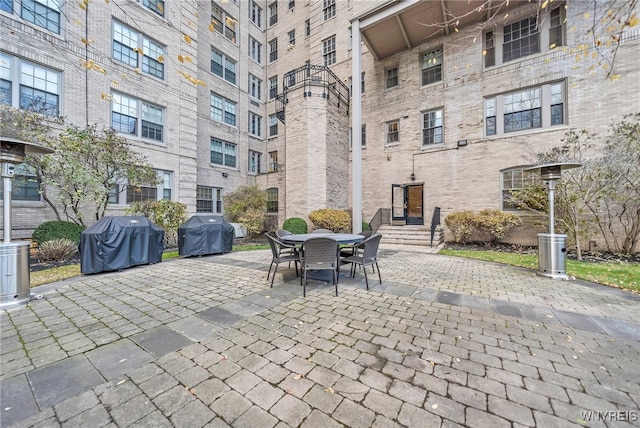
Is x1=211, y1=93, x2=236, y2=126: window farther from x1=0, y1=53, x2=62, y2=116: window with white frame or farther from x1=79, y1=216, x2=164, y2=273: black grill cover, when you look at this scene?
x1=79, y1=216, x2=164, y2=273: black grill cover

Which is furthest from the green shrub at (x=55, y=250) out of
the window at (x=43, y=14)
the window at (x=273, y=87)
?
the window at (x=273, y=87)

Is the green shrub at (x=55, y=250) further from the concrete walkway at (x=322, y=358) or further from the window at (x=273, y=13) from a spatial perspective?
the window at (x=273, y=13)

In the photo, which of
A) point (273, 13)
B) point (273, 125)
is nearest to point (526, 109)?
point (273, 125)

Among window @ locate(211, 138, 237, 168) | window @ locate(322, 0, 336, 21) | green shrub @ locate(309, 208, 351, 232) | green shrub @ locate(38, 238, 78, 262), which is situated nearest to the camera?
green shrub @ locate(38, 238, 78, 262)

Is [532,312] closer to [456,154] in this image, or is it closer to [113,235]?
[113,235]

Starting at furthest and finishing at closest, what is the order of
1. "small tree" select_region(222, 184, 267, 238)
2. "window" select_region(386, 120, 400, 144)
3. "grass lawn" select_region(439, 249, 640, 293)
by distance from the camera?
"window" select_region(386, 120, 400, 144)
"small tree" select_region(222, 184, 267, 238)
"grass lawn" select_region(439, 249, 640, 293)

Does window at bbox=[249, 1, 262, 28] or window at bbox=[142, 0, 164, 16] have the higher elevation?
window at bbox=[249, 1, 262, 28]

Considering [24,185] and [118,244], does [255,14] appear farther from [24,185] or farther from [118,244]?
[118,244]

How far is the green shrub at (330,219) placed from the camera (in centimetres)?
1216

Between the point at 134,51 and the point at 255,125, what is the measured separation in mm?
8443

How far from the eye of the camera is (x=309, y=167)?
13.0 metres

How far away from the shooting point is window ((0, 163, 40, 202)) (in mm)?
8273

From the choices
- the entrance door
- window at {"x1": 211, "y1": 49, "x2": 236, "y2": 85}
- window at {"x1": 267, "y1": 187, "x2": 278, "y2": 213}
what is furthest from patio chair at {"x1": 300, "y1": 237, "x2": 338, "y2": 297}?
window at {"x1": 211, "y1": 49, "x2": 236, "y2": 85}

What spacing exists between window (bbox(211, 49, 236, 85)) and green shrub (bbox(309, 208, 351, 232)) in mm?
11253
